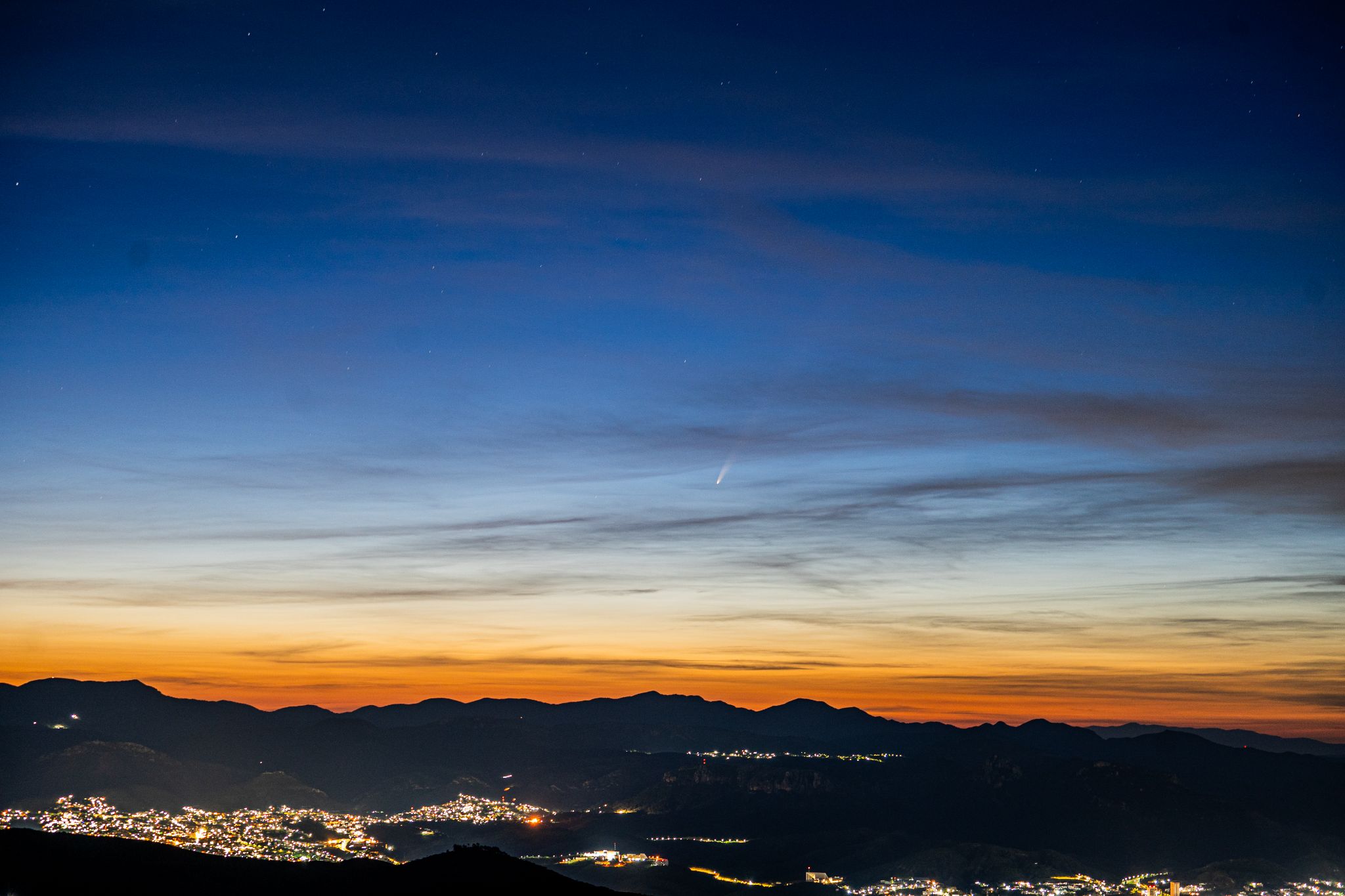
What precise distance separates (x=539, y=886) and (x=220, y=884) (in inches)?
1279

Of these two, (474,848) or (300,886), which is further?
(474,848)

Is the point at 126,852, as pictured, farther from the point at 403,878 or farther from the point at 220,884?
the point at 403,878

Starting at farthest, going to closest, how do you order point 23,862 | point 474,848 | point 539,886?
point 474,848, point 539,886, point 23,862

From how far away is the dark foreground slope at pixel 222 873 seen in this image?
11306cm

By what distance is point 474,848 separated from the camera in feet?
463

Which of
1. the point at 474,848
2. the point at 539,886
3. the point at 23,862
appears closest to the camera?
the point at 23,862

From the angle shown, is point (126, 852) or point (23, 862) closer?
point (23, 862)

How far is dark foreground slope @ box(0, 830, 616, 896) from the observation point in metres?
113

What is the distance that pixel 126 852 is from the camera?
129 metres

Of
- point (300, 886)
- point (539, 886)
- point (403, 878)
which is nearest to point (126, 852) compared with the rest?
point (300, 886)

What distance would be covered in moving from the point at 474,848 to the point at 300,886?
79.5ft

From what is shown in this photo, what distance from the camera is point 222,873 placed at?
125250mm

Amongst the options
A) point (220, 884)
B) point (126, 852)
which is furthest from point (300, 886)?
point (126, 852)

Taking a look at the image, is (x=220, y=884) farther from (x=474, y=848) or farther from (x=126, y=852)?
(x=474, y=848)
